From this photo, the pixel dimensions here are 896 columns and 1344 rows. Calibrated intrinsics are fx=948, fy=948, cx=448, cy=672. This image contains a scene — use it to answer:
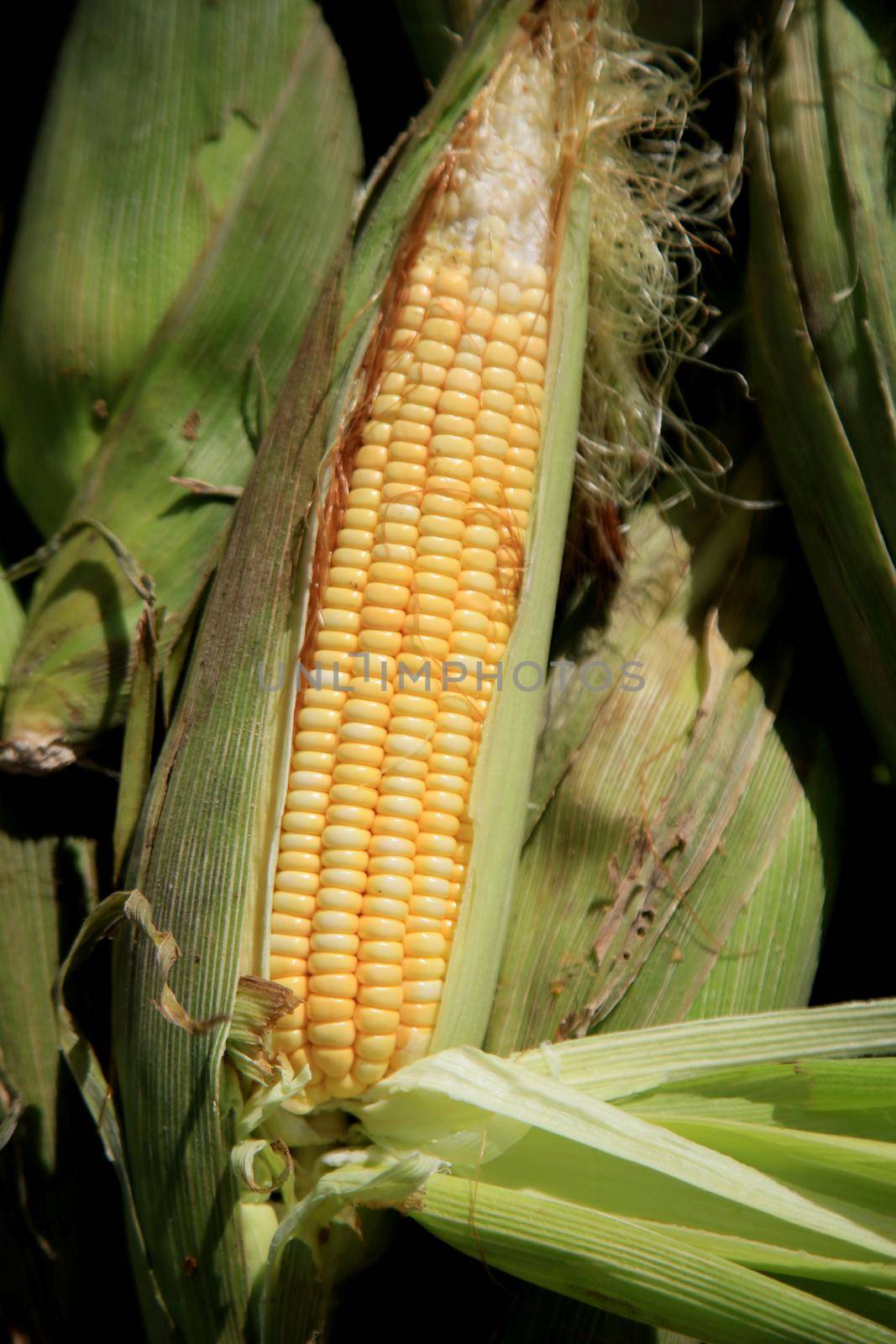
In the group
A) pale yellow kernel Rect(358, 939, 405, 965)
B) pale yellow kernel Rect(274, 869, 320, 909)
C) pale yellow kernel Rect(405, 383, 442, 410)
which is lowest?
pale yellow kernel Rect(358, 939, 405, 965)

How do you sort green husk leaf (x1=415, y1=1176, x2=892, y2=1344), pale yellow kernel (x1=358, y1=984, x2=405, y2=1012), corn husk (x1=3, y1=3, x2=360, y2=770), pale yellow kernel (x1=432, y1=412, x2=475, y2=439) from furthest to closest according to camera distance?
corn husk (x1=3, y1=3, x2=360, y2=770)
pale yellow kernel (x1=432, y1=412, x2=475, y2=439)
pale yellow kernel (x1=358, y1=984, x2=405, y2=1012)
green husk leaf (x1=415, y1=1176, x2=892, y2=1344)

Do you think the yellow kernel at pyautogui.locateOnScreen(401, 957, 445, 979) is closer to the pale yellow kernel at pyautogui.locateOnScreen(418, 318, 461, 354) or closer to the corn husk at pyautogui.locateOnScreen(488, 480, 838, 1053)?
the corn husk at pyautogui.locateOnScreen(488, 480, 838, 1053)

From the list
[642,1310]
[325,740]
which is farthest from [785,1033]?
[325,740]

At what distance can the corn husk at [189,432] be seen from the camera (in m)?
1.02

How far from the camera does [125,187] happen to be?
3.44ft

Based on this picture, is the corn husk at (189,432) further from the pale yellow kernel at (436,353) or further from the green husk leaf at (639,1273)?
the green husk leaf at (639,1273)

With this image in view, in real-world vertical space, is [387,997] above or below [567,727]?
below

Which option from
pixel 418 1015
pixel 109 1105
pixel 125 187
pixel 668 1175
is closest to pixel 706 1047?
pixel 668 1175

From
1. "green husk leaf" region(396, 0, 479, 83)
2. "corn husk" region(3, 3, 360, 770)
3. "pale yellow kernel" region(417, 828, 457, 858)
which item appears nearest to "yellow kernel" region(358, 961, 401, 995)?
"pale yellow kernel" region(417, 828, 457, 858)

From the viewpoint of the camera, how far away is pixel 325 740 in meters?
0.86

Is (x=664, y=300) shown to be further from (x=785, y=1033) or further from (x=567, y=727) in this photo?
(x=785, y=1033)

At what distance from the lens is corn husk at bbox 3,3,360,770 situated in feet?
3.35

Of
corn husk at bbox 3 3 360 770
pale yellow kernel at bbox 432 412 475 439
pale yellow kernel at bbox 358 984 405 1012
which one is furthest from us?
corn husk at bbox 3 3 360 770

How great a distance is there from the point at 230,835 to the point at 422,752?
184 mm
